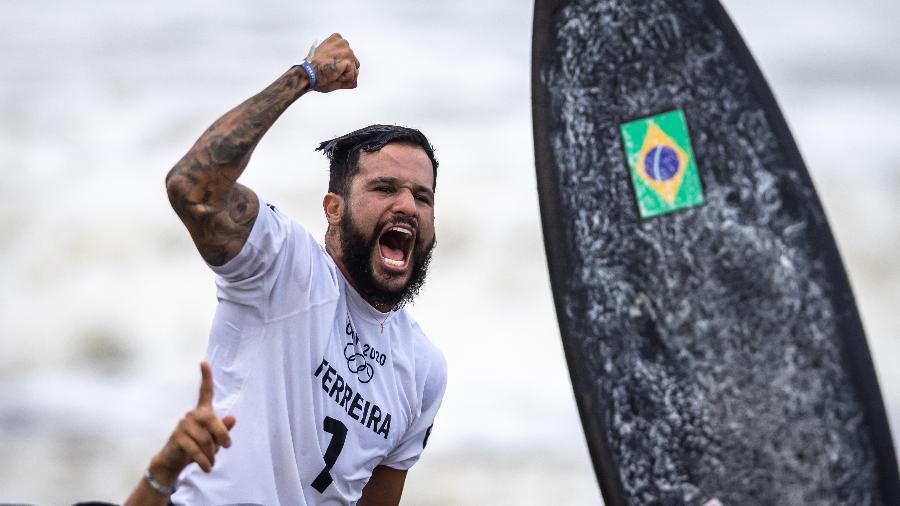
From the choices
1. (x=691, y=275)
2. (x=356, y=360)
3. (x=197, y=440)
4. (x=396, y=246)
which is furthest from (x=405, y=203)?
(x=197, y=440)

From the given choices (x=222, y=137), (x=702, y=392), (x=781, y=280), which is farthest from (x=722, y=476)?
(x=222, y=137)

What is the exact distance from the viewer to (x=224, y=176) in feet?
11.4

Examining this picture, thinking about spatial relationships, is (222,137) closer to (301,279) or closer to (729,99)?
(301,279)

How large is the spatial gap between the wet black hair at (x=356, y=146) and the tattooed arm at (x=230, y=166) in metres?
0.66

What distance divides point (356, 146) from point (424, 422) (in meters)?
1.06

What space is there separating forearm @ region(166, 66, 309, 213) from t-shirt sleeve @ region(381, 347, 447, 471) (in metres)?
1.34

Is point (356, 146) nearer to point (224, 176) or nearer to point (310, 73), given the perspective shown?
point (310, 73)

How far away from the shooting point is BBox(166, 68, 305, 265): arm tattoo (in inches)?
136

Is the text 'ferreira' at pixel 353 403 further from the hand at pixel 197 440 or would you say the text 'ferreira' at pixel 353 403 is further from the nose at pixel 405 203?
the hand at pixel 197 440

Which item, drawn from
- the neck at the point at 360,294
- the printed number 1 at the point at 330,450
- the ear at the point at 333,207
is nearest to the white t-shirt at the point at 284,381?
the printed number 1 at the point at 330,450

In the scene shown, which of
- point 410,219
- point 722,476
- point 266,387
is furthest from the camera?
point 410,219

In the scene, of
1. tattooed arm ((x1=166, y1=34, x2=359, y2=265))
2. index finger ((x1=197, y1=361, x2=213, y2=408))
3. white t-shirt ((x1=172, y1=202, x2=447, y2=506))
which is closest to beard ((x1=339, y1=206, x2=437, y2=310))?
white t-shirt ((x1=172, y1=202, x2=447, y2=506))

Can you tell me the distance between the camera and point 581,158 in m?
3.59

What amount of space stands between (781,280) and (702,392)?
1.32 feet
